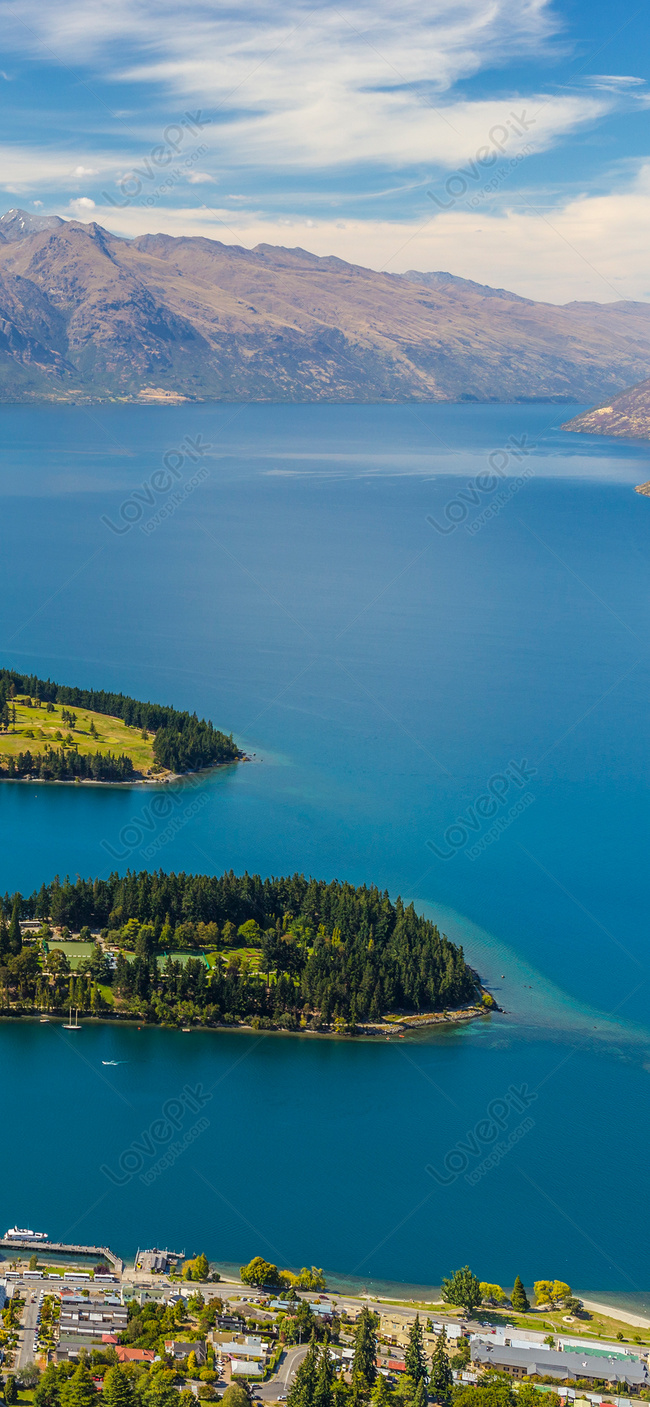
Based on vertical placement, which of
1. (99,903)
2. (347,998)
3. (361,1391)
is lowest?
(361,1391)

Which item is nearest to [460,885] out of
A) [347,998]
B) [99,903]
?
[347,998]

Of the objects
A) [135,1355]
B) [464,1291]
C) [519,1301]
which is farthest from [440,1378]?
[135,1355]

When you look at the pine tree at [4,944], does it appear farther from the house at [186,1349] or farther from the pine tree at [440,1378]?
the pine tree at [440,1378]

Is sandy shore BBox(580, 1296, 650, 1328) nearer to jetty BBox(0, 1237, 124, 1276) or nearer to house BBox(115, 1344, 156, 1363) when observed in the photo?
house BBox(115, 1344, 156, 1363)

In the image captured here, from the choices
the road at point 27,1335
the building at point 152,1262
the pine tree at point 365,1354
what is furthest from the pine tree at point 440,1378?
the road at point 27,1335

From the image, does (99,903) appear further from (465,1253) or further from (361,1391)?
(361,1391)

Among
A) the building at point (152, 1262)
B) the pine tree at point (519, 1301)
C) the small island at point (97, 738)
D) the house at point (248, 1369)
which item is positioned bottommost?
the house at point (248, 1369)
